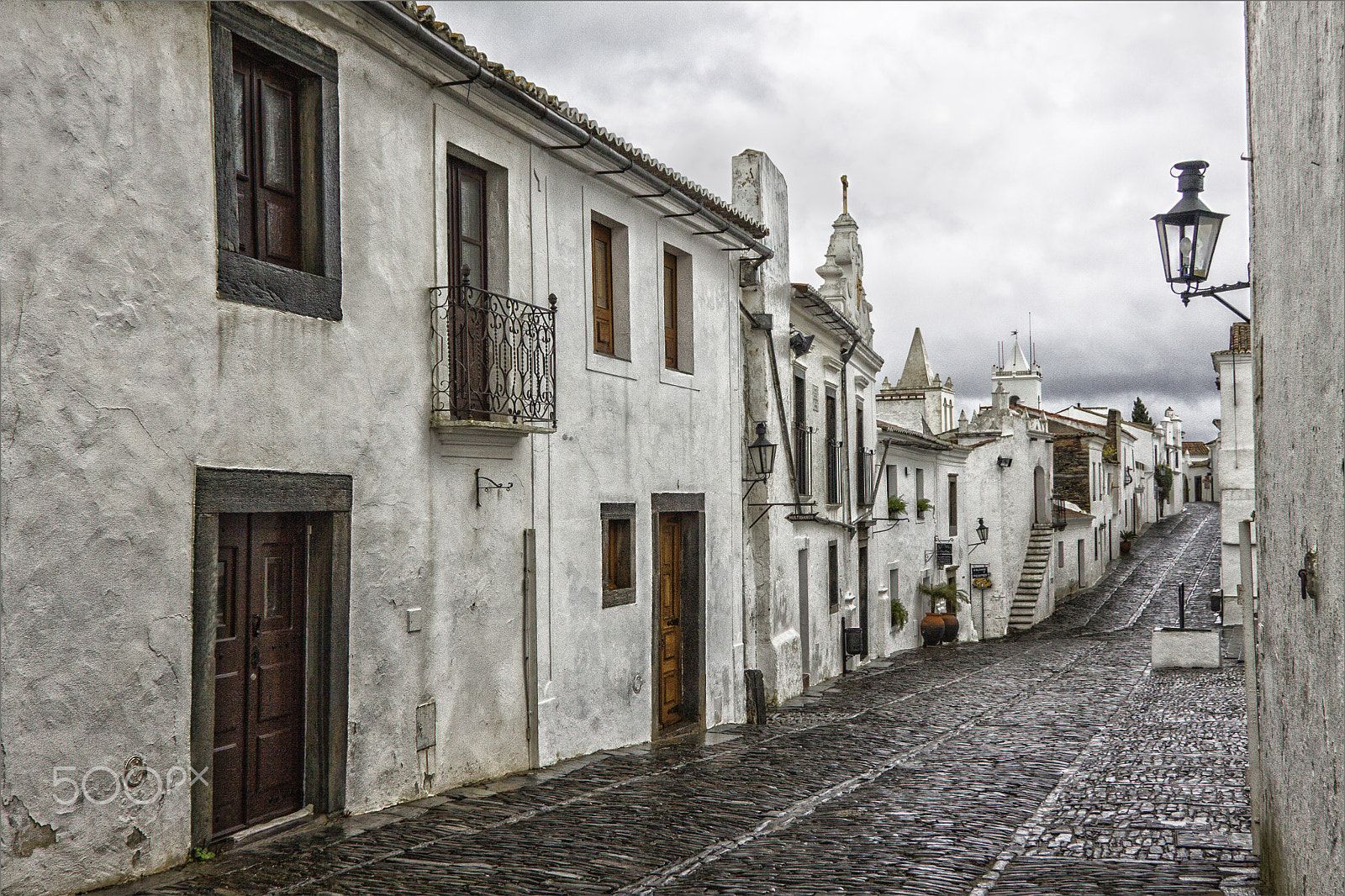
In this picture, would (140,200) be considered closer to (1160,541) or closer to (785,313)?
(785,313)

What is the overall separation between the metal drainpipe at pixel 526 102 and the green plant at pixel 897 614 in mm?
15230

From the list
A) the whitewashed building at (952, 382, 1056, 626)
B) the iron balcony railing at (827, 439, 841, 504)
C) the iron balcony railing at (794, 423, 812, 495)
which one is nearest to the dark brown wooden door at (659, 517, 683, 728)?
the iron balcony railing at (794, 423, 812, 495)

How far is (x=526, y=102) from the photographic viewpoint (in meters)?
9.69

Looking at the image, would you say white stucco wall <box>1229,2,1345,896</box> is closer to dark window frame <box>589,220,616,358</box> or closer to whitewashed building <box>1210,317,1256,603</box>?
dark window frame <box>589,220,616,358</box>

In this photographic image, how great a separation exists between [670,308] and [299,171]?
6.41 meters

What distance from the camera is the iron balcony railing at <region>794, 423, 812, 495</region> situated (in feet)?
59.3

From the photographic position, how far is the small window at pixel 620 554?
11.6 metres

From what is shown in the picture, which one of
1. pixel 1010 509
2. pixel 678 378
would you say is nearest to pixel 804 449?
pixel 678 378

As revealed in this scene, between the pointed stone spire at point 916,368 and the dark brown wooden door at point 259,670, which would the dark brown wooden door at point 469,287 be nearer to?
the dark brown wooden door at point 259,670

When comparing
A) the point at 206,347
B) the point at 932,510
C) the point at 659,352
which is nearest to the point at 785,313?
the point at 659,352

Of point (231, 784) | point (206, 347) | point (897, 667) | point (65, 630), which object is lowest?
point (897, 667)

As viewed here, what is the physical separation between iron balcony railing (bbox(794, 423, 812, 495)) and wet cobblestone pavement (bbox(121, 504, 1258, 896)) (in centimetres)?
384

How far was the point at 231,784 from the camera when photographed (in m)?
6.97

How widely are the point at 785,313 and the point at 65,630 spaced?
13065mm
